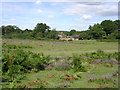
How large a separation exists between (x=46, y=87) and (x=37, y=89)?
0.31 metres

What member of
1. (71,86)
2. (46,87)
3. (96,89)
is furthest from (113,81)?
(46,87)

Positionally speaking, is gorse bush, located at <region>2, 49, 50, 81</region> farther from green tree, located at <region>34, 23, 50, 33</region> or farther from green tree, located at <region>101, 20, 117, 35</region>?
green tree, located at <region>101, 20, 117, 35</region>

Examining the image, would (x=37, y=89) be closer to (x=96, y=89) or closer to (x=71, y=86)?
(x=71, y=86)

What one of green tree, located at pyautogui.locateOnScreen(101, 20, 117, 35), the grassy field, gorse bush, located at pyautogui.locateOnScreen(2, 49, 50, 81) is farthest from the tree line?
gorse bush, located at pyautogui.locateOnScreen(2, 49, 50, 81)

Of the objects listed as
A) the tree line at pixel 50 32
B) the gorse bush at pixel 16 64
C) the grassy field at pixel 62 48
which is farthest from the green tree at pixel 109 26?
the gorse bush at pixel 16 64

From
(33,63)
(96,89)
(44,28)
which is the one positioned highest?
(44,28)

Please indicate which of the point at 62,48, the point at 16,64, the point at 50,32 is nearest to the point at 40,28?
the point at 50,32

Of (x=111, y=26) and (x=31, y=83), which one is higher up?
(x=111, y=26)

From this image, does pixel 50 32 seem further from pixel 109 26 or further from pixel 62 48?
pixel 109 26

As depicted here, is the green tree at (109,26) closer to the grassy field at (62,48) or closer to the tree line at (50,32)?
the tree line at (50,32)

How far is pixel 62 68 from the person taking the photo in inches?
311

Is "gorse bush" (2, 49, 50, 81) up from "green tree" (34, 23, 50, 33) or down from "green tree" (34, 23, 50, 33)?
down

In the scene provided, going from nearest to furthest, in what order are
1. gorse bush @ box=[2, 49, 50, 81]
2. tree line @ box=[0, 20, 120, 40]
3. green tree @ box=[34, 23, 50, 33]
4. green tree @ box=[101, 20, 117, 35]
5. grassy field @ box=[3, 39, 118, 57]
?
gorse bush @ box=[2, 49, 50, 81] < grassy field @ box=[3, 39, 118, 57] < tree line @ box=[0, 20, 120, 40] < green tree @ box=[34, 23, 50, 33] < green tree @ box=[101, 20, 117, 35]

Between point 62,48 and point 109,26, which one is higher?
point 109,26
